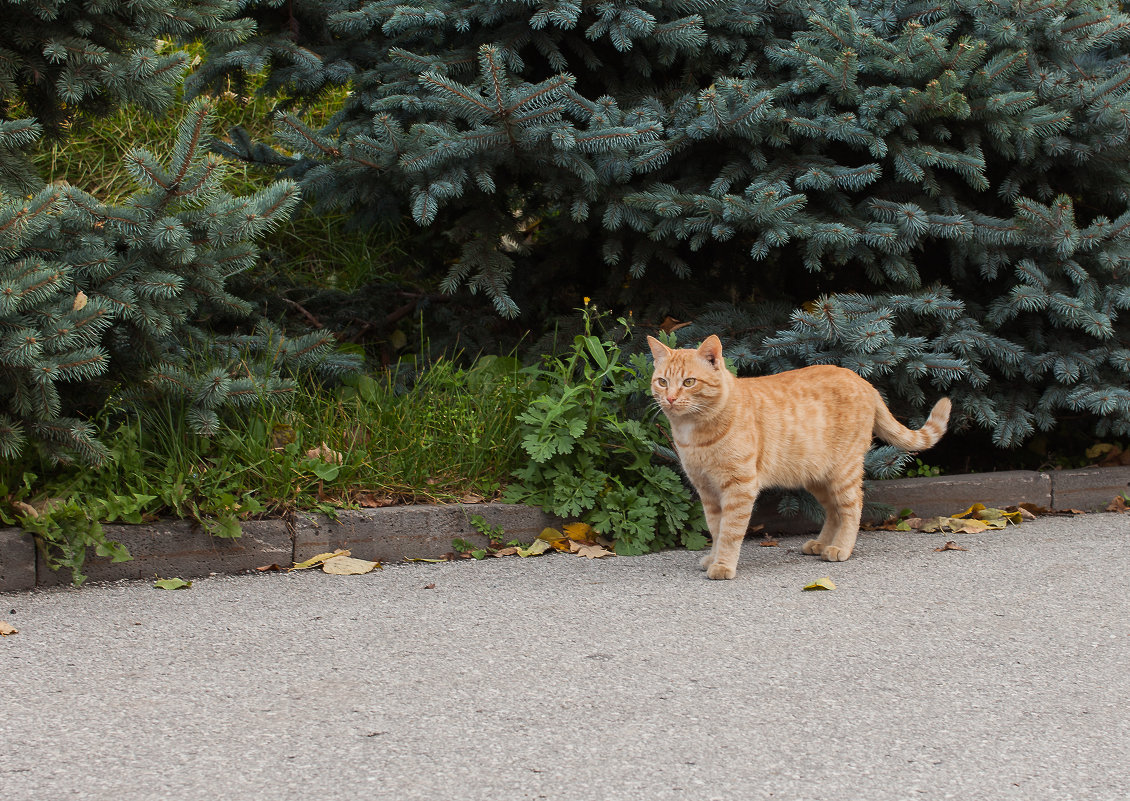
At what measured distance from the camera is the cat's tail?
4664 millimetres

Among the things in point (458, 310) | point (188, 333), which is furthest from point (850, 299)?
point (188, 333)

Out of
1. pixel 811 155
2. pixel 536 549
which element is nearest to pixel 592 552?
pixel 536 549

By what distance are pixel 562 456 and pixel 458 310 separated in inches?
65.9

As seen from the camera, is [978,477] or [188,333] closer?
[188,333]

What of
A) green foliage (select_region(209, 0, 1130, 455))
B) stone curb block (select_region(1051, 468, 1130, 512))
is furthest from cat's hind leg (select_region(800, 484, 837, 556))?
stone curb block (select_region(1051, 468, 1130, 512))

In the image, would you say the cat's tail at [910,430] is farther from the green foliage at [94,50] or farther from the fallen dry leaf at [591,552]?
the green foliage at [94,50]

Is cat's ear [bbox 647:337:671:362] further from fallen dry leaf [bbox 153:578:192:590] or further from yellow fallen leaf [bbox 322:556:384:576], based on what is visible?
fallen dry leaf [bbox 153:578:192:590]

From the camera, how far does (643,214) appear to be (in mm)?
5086

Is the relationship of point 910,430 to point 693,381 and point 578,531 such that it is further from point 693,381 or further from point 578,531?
point 578,531

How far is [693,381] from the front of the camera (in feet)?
13.7

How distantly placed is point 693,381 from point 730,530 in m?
0.67

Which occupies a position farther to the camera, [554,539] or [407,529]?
[554,539]

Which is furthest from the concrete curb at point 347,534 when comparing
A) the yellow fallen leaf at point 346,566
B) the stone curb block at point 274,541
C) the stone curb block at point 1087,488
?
the stone curb block at point 1087,488

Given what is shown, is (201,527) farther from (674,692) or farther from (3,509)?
(674,692)
